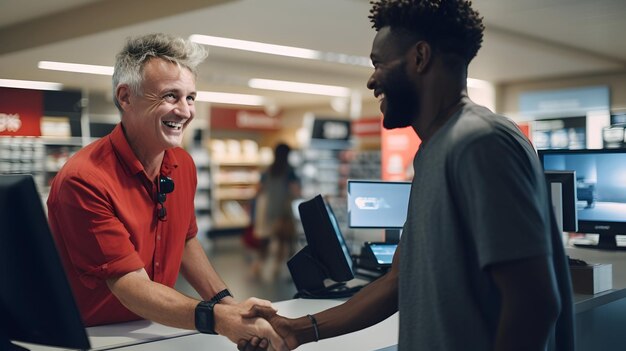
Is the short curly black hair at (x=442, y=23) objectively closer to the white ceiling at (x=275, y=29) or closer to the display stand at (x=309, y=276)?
the display stand at (x=309, y=276)

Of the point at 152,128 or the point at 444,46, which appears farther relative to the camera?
the point at 152,128

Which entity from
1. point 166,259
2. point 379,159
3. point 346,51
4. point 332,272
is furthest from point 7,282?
point 379,159

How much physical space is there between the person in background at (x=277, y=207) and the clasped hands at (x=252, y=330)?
643cm

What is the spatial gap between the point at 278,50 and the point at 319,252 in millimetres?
6381

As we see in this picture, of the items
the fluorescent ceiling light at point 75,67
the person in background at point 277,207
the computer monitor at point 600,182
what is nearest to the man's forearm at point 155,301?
the computer monitor at point 600,182

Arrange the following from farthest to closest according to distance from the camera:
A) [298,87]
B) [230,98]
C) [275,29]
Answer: [230,98], [298,87], [275,29]

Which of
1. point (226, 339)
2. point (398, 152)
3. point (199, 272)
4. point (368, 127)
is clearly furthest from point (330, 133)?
point (226, 339)

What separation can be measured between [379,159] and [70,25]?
16.0 ft

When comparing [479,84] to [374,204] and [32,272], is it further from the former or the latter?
[32,272]

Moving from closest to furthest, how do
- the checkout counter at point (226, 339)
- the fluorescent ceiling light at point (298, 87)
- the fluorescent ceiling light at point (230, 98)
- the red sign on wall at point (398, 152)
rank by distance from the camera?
the checkout counter at point (226, 339) → the red sign on wall at point (398, 152) → the fluorescent ceiling light at point (298, 87) → the fluorescent ceiling light at point (230, 98)

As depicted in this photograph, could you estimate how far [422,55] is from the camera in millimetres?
1290

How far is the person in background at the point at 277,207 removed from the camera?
27.5 feet

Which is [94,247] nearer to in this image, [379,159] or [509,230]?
[509,230]

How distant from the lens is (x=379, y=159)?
10000 mm
